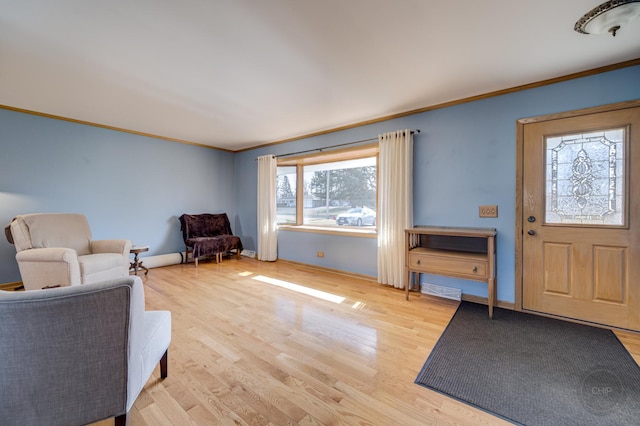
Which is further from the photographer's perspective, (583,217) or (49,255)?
(49,255)

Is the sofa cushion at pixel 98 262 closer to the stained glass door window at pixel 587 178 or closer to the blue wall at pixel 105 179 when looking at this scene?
the blue wall at pixel 105 179

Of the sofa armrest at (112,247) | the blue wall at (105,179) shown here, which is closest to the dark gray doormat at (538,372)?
the sofa armrest at (112,247)

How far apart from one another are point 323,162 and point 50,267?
154 inches

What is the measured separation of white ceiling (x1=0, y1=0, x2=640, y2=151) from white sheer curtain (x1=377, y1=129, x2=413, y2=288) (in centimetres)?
49

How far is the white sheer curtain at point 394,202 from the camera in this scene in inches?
134

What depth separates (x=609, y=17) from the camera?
65.7 inches

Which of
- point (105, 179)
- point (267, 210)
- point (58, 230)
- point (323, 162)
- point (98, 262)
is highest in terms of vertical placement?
point (323, 162)

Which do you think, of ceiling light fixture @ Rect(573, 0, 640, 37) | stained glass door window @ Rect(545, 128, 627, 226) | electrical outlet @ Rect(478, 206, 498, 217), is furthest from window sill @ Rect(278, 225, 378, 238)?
ceiling light fixture @ Rect(573, 0, 640, 37)

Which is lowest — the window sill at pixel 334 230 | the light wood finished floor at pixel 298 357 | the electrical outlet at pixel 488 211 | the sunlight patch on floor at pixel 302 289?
the light wood finished floor at pixel 298 357

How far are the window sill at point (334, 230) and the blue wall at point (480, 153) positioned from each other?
0.12 m

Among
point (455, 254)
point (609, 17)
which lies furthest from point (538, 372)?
point (609, 17)

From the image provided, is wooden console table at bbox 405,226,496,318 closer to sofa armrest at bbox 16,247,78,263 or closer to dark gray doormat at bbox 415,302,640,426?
dark gray doormat at bbox 415,302,640,426

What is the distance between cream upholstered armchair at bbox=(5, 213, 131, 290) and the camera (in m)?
2.71

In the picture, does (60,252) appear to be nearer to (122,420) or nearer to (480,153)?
(122,420)
